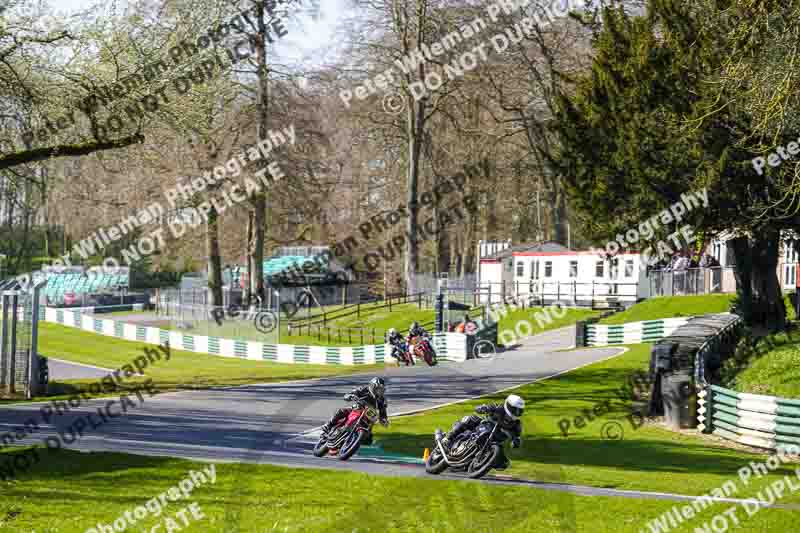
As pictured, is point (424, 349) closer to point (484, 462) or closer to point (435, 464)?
point (435, 464)

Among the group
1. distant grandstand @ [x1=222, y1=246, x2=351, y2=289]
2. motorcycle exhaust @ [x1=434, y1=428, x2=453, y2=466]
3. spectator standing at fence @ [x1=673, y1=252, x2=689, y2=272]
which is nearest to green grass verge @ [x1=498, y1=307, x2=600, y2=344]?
spectator standing at fence @ [x1=673, y1=252, x2=689, y2=272]

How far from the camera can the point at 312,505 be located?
32.1 ft

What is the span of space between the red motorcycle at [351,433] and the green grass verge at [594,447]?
6.81 feet

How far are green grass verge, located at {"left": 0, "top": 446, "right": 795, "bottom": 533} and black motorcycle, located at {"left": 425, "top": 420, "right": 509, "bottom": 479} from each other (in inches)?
15.4

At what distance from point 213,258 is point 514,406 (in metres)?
32.9

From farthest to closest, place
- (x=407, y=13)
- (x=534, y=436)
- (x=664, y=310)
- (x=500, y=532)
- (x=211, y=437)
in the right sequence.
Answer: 1. (x=407, y=13)
2. (x=664, y=310)
3. (x=534, y=436)
4. (x=211, y=437)
5. (x=500, y=532)

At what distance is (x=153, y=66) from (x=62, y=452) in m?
7.62

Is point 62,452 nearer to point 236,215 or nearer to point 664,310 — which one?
point 664,310

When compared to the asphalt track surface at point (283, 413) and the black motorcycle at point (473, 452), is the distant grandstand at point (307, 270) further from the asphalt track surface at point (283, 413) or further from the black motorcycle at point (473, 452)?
the black motorcycle at point (473, 452)

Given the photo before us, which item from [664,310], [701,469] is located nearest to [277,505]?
[701,469]

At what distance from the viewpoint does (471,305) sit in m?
43.7

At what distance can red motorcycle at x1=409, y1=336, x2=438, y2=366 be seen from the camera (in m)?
28.5

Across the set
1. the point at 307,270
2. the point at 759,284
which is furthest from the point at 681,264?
the point at 307,270

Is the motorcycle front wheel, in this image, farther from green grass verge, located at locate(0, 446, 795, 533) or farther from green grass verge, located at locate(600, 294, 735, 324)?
green grass verge, located at locate(600, 294, 735, 324)
